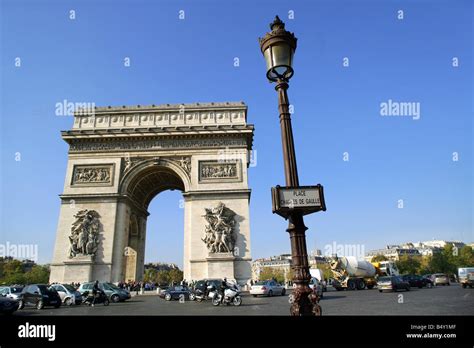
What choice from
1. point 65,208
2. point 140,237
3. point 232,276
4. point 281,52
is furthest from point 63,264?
point 281,52

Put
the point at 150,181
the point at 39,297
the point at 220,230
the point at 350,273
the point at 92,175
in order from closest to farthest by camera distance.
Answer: the point at 39,297 < the point at 220,230 < the point at 350,273 < the point at 92,175 < the point at 150,181

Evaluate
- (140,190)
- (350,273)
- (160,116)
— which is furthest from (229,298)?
(160,116)

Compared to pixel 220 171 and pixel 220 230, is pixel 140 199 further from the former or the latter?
pixel 220 230

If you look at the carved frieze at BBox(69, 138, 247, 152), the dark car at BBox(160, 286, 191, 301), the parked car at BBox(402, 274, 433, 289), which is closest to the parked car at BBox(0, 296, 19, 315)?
the dark car at BBox(160, 286, 191, 301)

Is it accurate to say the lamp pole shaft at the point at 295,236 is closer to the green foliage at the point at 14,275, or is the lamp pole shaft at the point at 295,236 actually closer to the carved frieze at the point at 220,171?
the carved frieze at the point at 220,171

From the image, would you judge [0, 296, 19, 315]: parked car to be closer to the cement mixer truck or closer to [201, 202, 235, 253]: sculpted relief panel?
[201, 202, 235, 253]: sculpted relief panel

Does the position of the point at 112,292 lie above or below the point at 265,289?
above

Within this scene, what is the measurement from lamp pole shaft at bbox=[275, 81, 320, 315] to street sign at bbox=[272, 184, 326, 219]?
155mm

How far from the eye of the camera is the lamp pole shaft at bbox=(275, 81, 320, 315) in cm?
452

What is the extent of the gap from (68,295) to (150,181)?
14096mm

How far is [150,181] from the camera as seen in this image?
1208 inches

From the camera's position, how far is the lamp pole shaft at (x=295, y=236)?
14.8 feet

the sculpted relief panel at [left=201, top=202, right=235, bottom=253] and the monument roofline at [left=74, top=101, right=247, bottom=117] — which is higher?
the monument roofline at [left=74, top=101, right=247, bottom=117]
